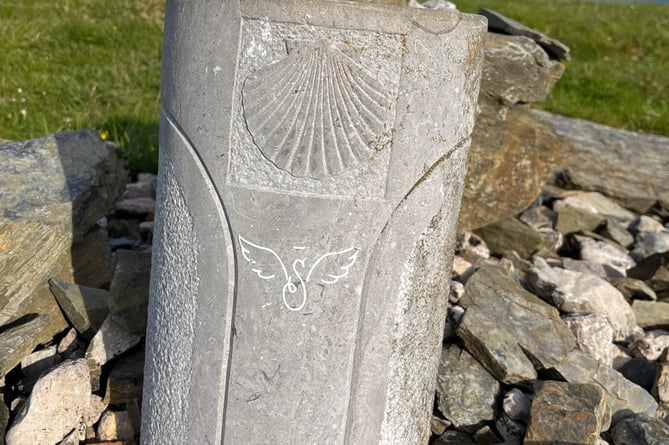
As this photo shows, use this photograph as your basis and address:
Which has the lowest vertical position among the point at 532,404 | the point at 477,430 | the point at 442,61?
the point at 477,430

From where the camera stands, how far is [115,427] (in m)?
2.92

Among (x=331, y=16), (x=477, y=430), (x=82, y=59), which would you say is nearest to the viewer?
(x=331, y=16)

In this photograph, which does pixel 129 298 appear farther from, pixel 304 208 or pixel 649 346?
pixel 649 346

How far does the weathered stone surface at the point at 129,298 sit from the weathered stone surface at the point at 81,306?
138 millimetres

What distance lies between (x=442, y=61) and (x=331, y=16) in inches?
14.0

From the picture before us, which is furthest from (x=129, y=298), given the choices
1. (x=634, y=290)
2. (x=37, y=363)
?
(x=634, y=290)

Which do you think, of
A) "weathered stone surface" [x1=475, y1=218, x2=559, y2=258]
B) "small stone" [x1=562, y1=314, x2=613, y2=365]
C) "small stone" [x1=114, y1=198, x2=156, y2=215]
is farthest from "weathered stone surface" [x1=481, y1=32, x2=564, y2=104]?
"small stone" [x1=114, y1=198, x2=156, y2=215]

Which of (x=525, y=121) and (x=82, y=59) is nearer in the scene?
(x=525, y=121)

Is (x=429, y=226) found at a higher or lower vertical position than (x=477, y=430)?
higher

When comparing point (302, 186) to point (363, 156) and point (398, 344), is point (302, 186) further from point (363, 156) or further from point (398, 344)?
point (398, 344)

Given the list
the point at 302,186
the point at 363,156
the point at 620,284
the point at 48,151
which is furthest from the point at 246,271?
the point at 620,284

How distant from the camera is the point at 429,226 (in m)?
2.43

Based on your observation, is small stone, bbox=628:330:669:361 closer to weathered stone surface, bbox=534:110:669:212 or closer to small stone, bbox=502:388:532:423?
small stone, bbox=502:388:532:423

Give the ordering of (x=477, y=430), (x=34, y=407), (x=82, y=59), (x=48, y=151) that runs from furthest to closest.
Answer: (x=82, y=59)
(x=48, y=151)
(x=477, y=430)
(x=34, y=407)
